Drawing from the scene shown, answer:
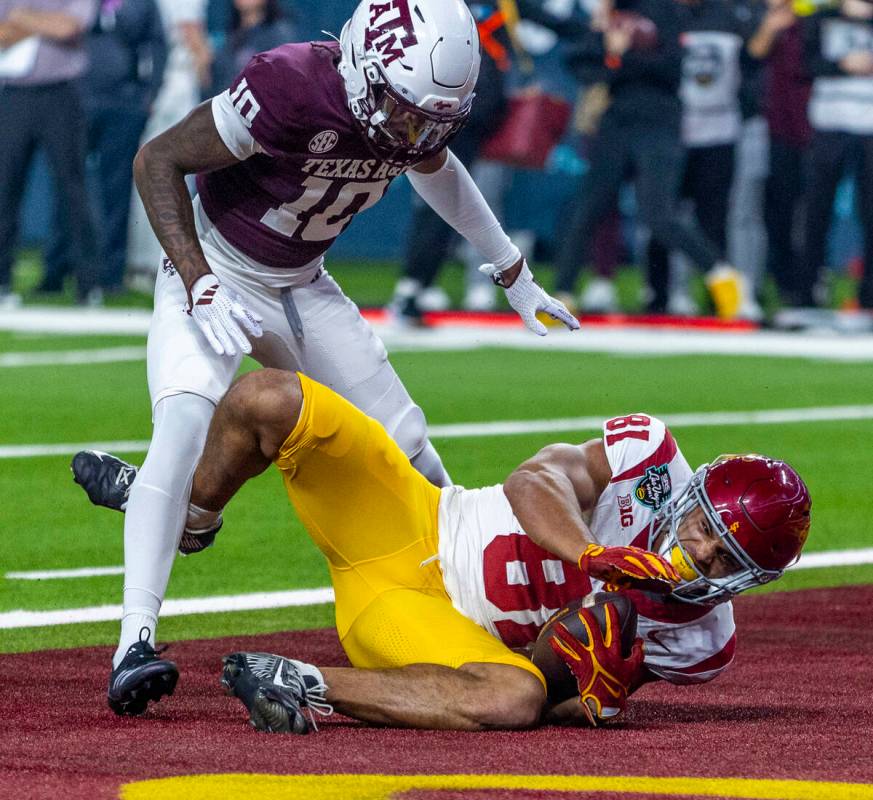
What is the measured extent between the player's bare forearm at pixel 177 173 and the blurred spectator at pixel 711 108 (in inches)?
366

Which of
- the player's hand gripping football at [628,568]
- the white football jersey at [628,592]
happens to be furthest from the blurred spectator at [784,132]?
the player's hand gripping football at [628,568]

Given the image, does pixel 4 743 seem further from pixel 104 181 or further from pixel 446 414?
pixel 104 181

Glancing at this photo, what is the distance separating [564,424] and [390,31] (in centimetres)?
500

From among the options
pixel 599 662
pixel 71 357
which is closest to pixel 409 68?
pixel 599 662

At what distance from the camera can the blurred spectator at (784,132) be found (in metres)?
15.6

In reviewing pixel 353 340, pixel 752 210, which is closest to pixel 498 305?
pixel 752 210

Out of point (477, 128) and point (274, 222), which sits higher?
point (274, 222)

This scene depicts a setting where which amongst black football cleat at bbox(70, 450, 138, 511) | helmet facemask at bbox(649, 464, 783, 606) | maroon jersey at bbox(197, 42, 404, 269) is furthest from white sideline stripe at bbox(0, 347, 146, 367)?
Result: helmet facemask at bbox(649, 464, 783, 606)

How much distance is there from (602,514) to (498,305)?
38.3 feet

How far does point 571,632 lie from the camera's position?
4.76 metres

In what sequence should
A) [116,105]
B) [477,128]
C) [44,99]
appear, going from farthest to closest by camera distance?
[116,105] < [44,99] < [477,128]

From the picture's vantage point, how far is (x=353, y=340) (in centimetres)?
623

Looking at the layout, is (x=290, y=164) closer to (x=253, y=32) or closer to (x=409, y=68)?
(x=409, y=68)

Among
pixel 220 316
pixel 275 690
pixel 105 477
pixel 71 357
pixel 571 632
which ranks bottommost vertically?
pixel 71 357
